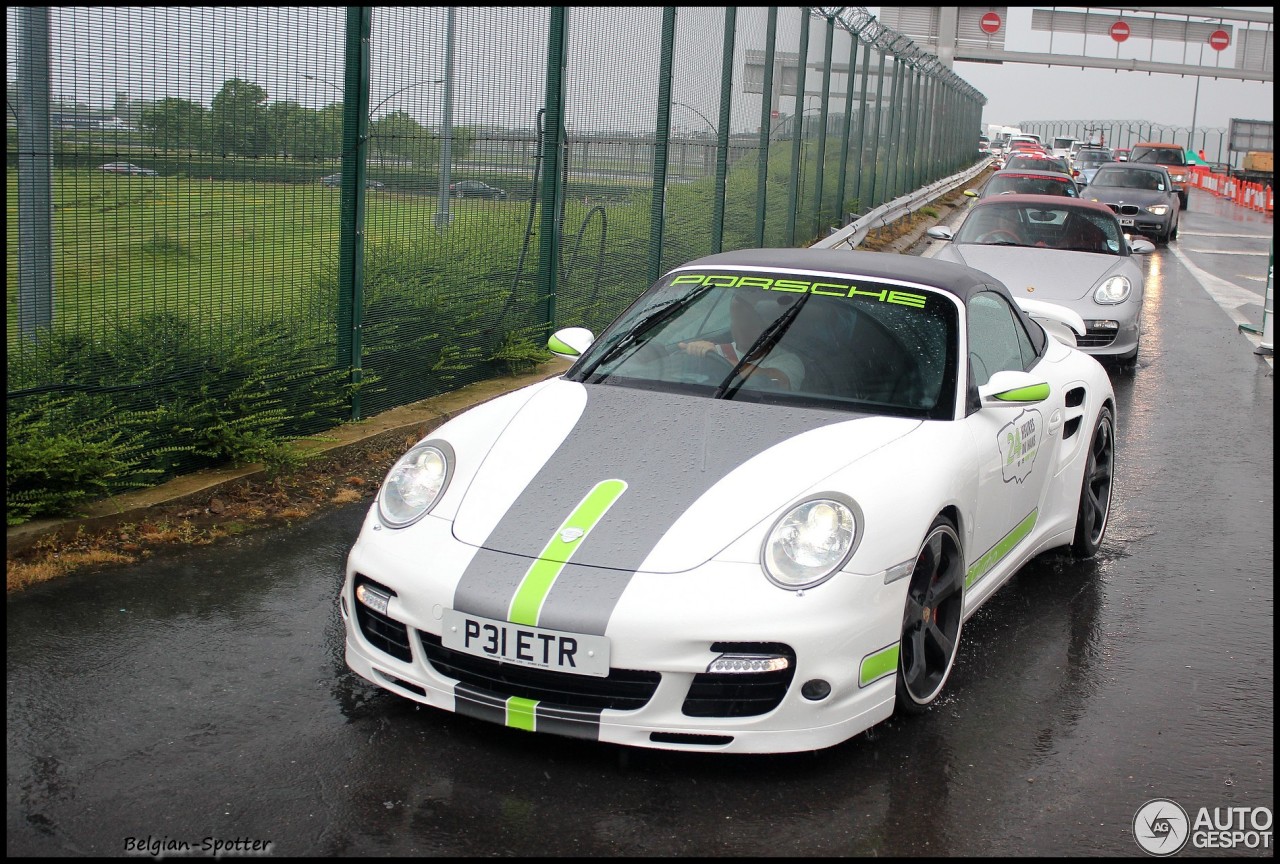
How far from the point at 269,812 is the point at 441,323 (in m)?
5.51

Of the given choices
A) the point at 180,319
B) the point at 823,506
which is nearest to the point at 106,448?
the point at 180,319

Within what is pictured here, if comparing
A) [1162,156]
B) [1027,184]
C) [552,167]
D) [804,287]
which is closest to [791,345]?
[804,287]

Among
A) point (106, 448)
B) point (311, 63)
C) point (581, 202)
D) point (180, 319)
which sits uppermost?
point (311, 63)

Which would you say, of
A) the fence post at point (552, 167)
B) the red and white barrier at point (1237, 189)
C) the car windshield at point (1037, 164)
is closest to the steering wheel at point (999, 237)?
the fence post at point (552, 167)

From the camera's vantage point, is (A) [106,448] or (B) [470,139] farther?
(B) [470,139]

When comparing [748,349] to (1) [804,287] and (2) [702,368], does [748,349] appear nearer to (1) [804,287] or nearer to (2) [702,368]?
(2) [702,368]

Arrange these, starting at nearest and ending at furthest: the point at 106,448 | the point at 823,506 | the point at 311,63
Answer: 1. the point at 823,506
2. the point at 106,448
3. the point at 311,63

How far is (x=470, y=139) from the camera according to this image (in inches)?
342

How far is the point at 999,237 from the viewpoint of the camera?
1348 cm

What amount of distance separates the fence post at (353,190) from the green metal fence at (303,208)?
0.01 meters

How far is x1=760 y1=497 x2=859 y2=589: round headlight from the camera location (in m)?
3.99

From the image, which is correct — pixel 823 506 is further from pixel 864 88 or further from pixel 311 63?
pixel 864 88

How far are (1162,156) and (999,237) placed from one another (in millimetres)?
34161

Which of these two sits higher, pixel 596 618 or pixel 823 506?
pixel 823 506
